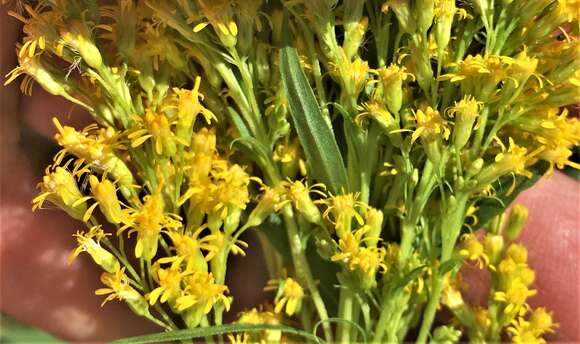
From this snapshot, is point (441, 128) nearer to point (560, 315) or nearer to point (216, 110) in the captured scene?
point (216, 110)

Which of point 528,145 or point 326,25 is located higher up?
point 326,25

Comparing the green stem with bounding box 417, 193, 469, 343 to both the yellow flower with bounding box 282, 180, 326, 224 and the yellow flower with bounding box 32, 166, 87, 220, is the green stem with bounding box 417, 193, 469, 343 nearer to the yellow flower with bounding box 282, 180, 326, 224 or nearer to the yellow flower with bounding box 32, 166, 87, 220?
the yellow flower with bounding box 282, 180, 326, 224

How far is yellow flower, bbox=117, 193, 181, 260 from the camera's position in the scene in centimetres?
60

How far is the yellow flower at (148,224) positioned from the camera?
1.98 feet

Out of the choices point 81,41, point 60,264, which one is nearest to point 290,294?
point 81,41

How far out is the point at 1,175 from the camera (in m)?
1.11

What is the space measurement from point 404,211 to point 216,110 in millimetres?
239

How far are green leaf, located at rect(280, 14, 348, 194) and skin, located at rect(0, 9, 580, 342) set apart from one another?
1.46ft

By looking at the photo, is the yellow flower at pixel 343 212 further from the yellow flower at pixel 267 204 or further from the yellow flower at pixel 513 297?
the yellow flower at pixel 513 297

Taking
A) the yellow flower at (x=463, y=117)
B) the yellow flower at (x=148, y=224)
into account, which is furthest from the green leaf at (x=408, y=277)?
the yellow flower at (x=148, y=224)

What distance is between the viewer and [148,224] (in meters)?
0.60

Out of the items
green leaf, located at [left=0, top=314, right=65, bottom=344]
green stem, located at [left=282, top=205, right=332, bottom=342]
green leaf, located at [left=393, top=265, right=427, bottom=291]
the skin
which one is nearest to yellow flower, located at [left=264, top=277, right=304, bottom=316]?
green stem, located at [left=282, top=205, right=332, bottom=342]

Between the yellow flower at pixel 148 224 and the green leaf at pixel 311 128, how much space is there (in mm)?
160

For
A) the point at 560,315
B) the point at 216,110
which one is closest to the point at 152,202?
the point at 216,110
